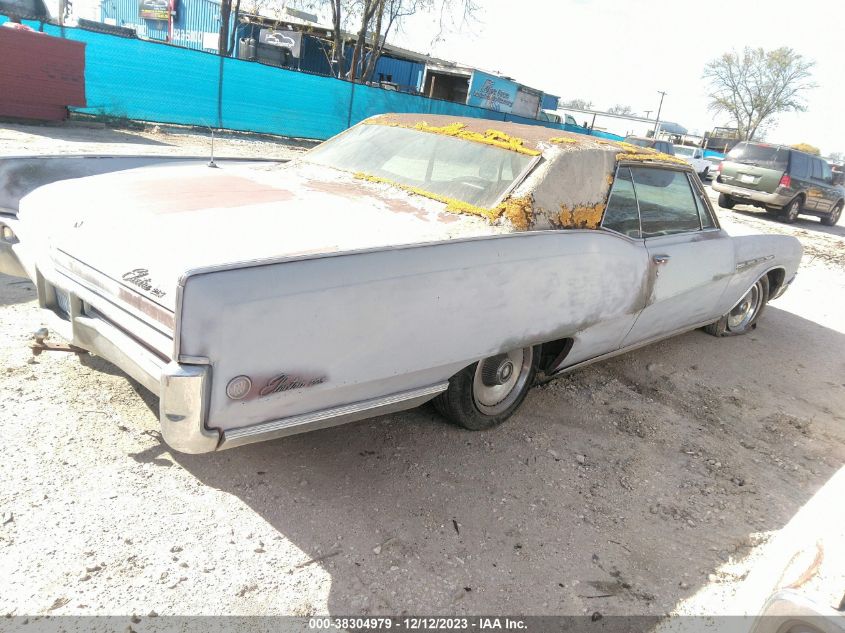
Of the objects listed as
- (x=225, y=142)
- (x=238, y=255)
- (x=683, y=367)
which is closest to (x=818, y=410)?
(x=683, y=367)

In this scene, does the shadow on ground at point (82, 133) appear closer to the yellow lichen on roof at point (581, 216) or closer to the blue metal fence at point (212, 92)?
the blue metal fence at point (212, 92)

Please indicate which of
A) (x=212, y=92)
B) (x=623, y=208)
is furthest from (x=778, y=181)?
(x=212, y=92)

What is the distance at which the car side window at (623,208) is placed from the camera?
340 cm

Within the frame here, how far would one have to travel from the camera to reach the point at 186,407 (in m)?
1.96

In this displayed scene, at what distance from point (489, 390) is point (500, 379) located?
0.10m

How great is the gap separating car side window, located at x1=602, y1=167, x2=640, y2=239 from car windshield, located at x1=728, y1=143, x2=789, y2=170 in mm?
12355

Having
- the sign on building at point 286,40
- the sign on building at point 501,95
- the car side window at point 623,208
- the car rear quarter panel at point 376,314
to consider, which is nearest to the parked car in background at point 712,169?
the sign on building at point 501,95

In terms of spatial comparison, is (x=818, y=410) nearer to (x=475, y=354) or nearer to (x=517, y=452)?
(x=517, y=452)

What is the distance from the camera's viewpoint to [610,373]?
4.19m

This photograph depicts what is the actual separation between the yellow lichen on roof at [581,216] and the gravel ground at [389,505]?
1055mm

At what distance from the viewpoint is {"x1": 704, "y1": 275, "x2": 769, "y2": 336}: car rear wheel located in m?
5.18

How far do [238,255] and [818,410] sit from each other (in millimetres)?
3893

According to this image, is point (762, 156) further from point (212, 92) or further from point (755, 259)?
point (212, 92)

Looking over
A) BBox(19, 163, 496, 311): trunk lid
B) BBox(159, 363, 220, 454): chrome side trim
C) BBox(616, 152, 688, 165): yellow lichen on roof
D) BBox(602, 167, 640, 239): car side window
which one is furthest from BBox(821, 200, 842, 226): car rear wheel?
BBox(159, 363, 220, 454): chrome side trim
